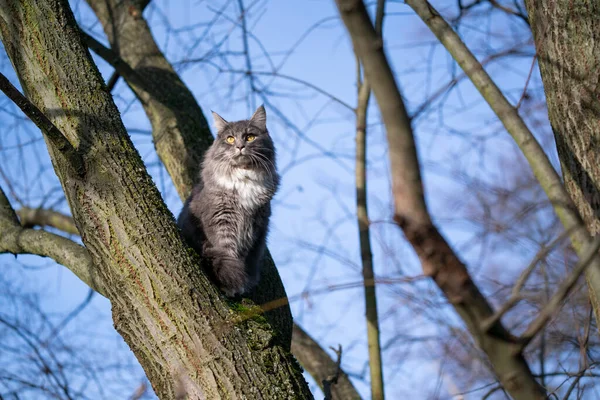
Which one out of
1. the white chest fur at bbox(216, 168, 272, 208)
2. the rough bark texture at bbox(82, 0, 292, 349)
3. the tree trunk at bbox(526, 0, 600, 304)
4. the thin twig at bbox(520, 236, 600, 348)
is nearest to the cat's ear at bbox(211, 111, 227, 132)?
the rough bark texture at bbox(82, 0, 292, 349)

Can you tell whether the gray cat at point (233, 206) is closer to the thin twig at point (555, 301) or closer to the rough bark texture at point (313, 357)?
the rough bark texture at point (313, 357)

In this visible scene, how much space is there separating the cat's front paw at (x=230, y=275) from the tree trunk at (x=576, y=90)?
196 cm

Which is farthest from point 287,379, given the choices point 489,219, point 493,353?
point 493,353

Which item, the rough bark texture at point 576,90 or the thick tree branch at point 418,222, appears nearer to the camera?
the thick tree branch at point 418,222

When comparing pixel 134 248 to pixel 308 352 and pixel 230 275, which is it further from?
pixel 308 352

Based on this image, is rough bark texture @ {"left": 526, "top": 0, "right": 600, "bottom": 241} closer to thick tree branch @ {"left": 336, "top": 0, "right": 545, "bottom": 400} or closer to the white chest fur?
thick tree branch @ {"left": 336, "top": 0, "right": 545, "bottom": 400}

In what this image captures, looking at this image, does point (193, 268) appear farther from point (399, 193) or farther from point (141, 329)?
point (399, 193)

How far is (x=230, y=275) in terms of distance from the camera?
3812 millimetres

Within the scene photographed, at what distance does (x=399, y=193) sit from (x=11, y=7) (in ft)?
8.39

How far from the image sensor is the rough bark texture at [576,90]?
2.90 meters

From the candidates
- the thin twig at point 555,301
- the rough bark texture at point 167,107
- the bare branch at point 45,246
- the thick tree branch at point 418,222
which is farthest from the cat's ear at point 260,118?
the thin twig at point 555,301

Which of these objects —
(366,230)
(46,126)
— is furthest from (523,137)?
(366,230)

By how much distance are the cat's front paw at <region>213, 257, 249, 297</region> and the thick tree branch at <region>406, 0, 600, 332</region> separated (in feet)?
6.04

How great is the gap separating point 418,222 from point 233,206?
2952 mm
